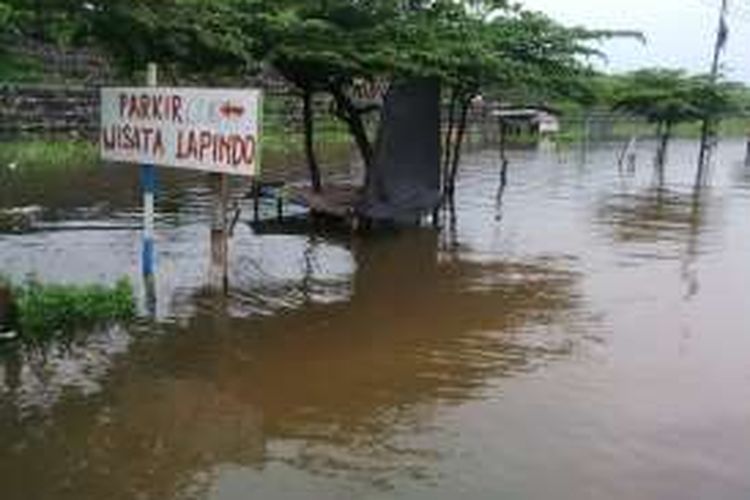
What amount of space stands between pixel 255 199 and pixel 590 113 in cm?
4280

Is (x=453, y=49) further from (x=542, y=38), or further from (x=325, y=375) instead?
(x=325, y=375)

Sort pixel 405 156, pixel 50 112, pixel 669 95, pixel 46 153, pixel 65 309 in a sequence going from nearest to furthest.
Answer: pixel 65 309
pixel 405 156
pixel 46 153
pixel 50 112
pixel 669 95

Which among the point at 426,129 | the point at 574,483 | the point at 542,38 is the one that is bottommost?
the point at 574,483

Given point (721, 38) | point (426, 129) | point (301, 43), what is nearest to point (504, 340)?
point (301, 43)

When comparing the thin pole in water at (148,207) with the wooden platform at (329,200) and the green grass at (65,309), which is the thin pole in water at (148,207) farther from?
the wooden platform at (329,200)

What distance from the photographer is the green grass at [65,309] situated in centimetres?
1076

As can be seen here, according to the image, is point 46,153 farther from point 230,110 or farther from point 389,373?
point 389,373

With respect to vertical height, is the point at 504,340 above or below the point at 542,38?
below

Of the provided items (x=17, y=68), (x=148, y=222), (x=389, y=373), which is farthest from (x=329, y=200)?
(x=17, y=68)

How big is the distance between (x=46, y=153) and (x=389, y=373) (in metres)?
19.3

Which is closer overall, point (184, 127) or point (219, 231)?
point (184, 127)

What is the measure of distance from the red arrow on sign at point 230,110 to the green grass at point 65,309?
182cm

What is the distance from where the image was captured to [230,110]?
1145 cm

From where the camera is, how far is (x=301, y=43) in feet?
52.0
